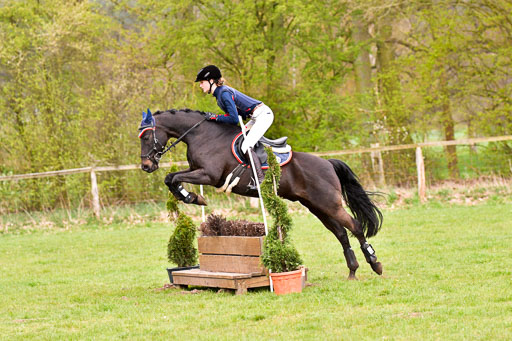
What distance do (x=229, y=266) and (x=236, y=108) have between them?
1.76 meters

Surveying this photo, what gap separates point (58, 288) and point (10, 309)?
4.33 feet

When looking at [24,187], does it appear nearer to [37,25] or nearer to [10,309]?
[37,25]

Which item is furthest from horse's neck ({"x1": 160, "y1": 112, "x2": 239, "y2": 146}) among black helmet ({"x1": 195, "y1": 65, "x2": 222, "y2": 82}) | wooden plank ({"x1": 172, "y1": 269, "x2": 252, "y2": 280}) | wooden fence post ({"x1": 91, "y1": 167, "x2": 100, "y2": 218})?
wooden fence post ({"x1": 91, "y1": 167, "x2": 100, "y2": 218})

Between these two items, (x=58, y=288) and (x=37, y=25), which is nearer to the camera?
(x=58, y=288)

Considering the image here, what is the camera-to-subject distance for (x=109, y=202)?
→ 17141 mm

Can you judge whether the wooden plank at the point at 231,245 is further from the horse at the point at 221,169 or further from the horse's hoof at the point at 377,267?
the horse's hoof at the point at 377,267

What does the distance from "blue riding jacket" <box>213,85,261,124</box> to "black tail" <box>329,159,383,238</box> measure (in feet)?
4.28

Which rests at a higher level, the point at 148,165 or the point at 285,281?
the point at 148,165

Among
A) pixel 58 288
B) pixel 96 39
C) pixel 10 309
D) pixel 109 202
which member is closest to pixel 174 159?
pixel 109 202

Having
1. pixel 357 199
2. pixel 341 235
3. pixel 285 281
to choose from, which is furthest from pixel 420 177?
pixel 285 281

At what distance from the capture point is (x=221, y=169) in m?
6.87

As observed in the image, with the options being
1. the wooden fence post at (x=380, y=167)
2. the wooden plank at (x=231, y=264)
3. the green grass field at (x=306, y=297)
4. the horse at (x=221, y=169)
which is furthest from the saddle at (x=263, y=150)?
the wooden fence post at (x=380, y=167)

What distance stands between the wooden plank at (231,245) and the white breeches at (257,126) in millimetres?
987

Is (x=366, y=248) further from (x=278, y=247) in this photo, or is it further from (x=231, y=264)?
(x=231, y=264)
